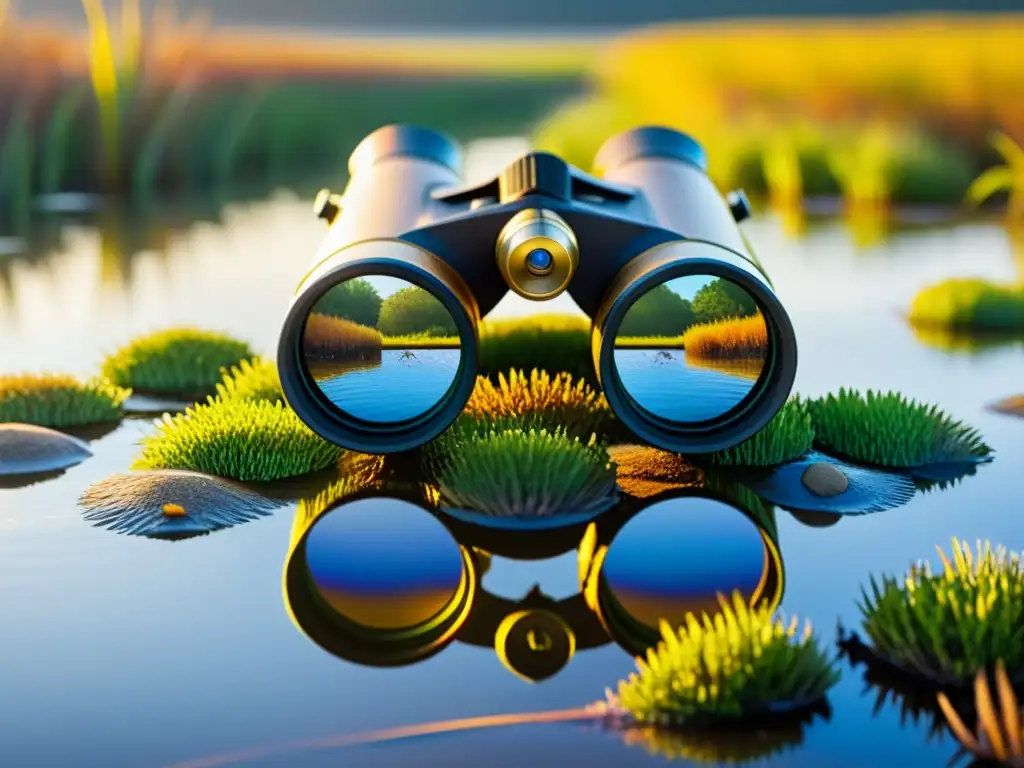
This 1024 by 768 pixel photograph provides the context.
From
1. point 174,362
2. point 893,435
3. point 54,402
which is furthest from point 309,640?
point 174,362

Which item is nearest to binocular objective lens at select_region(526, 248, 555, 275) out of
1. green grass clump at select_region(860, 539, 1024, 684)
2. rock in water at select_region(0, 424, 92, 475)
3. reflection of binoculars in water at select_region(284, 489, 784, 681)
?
reflection of binoculars in water at select_region(284, 489, 784, 681)

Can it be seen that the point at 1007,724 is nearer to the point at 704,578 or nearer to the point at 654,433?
the point at 704,578

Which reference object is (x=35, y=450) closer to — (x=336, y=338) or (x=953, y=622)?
(x=336, y=338)

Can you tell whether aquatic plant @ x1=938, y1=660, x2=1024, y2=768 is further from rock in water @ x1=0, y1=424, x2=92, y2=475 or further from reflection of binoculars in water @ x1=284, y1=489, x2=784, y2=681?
rock in water @ x1=0, y1=424, x2=92, y2=475

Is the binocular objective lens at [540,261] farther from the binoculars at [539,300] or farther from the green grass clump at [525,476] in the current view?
the green grass clump at [525,476]

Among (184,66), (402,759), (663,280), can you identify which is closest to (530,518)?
(663,280)

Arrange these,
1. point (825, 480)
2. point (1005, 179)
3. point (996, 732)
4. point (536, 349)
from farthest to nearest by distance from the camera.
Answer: point (1005, 179), point (536, 349), point (825, 480), point (996, 732)
